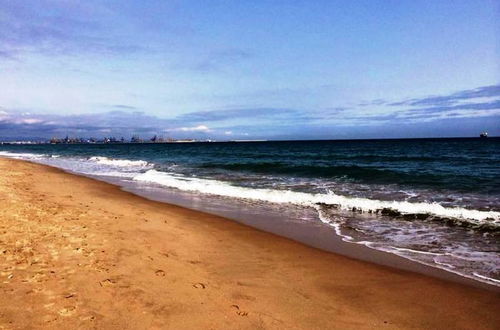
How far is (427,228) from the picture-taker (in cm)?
892

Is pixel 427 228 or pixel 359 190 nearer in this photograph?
pixel 427 228

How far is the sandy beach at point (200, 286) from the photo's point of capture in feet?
12.8

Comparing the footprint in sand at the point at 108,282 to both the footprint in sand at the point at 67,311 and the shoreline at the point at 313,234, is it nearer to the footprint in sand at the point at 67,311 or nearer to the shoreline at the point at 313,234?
A: the footprint in sand at the point at 67,311

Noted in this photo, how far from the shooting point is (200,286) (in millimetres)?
4812

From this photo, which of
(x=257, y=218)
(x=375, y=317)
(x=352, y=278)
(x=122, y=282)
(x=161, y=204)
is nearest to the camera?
(x=375, y=317)

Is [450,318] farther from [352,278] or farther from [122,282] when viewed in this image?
[122,282]

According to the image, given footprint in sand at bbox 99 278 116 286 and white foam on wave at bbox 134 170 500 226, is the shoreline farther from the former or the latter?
footprint in sand at bbox 99 278 116 286

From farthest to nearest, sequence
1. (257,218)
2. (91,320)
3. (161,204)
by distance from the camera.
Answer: (161,204), (257,218), (91,320)

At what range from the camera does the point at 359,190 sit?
15297mm

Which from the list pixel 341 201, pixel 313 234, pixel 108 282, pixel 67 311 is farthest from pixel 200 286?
pixel 341 201

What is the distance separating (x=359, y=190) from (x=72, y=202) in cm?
1104

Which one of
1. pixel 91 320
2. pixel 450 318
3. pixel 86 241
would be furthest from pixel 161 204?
pixel 450 318

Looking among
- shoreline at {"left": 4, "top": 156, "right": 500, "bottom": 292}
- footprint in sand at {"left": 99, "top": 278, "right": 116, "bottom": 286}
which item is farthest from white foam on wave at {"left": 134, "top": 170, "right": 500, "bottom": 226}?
footprint in sand at {"left": 99, "top": 278, "right": 116, "bottom": 286}

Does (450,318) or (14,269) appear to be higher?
(14,269)
